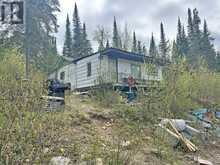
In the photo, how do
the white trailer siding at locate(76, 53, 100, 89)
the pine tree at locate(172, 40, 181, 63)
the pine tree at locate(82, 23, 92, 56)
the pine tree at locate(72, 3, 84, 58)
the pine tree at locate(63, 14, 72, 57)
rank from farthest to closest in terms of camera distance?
the pine tree at locate(63, 14, 72, 57) → the pine tree at locate(82, 23, 92, 56) → the pine tree at locate(72, 3, 84, 58) → the white trailer siding at locate(76, 53, 100, 89) → the pine tree at locate(172, 40, 181, 63)

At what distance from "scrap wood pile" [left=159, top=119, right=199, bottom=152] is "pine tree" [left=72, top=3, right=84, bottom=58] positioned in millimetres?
36561

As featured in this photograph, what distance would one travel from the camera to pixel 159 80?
13.9 meters

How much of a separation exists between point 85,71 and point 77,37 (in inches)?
1078

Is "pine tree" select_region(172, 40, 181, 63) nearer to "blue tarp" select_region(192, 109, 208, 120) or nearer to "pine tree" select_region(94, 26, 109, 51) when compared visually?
"blue tarp" select_region(192, 109, 208, 120)

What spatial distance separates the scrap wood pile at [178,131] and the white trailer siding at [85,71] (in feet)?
39.1

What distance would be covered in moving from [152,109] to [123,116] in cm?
127

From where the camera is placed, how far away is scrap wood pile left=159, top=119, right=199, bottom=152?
32.8 ft

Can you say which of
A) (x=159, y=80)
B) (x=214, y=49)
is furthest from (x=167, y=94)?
(x=214, y=49)

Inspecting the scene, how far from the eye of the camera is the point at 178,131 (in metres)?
11.1

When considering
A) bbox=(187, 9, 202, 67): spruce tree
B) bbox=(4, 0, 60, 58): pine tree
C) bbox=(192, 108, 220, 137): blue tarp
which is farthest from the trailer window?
bbox=(187, 9, 202, 67): spruce tree

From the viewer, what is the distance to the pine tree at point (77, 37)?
158 ft

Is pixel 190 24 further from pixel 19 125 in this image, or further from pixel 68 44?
pixel 19 125

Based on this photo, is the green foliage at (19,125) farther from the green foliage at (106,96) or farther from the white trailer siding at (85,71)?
the white trailer siding at (85,71)

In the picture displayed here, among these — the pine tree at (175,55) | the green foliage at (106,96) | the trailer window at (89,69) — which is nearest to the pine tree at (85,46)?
the trailer window at (89,69)
